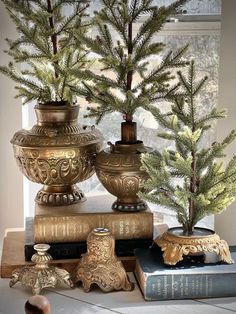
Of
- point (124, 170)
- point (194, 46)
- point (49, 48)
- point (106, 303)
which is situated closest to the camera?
point (106, 303)

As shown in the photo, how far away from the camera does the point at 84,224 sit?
4.78 feet

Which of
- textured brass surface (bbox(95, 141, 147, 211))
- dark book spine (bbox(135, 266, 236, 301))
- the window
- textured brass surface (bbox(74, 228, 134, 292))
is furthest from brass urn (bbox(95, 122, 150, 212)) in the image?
the window

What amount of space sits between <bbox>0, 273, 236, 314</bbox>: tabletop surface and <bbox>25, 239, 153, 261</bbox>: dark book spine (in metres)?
0.11

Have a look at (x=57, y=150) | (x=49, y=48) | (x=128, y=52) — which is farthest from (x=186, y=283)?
(x=49, y=48)

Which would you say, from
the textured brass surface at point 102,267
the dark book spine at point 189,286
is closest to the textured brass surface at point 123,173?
the textured brass surface at point 102,267

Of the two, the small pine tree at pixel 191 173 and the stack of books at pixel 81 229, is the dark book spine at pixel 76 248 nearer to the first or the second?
the stack of books at pixel 81 229

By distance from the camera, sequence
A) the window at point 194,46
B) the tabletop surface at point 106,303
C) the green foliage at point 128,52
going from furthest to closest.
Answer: the window at point 194,46 → the green foliage at point 128,52 → the tabletop surface at point 106,303

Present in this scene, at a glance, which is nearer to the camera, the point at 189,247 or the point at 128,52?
the point at 189,247

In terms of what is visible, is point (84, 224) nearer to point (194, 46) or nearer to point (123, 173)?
point (123, 173)

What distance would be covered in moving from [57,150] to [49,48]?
0.26m

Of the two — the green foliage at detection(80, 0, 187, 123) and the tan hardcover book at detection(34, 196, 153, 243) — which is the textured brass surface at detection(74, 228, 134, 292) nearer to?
the tan hardcover book at detection(34, 196, 153, 243)

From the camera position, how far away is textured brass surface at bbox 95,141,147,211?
1.43 metres

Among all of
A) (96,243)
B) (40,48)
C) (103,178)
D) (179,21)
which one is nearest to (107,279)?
(96,243)

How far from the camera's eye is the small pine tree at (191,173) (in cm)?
132
